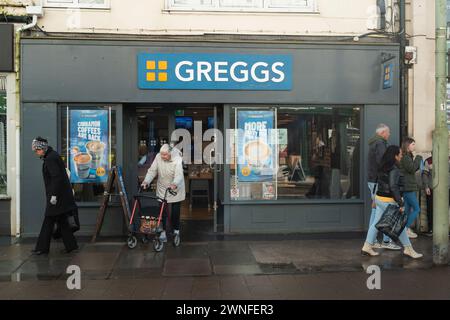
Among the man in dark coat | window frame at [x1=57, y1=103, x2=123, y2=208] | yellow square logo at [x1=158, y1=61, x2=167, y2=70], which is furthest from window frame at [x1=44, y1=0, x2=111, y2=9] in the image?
the man in dark coat

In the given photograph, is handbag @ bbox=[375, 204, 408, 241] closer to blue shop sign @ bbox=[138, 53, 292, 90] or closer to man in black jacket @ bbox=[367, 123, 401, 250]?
man in black jacket @ bbox=[367, 123, 401, 250]

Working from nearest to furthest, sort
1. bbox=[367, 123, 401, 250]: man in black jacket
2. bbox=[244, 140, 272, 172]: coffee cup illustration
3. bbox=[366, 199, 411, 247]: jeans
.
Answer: bbox=[366, 199, 411, 247]: jeans → bbox=[367, 123, 401, 250]: man in black jacket → bbox=[244, 140, 272, 172]: coffee cup illustration

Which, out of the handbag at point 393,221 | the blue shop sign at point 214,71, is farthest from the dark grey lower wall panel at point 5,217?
the handbag at point 393,221

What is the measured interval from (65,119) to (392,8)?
6629mm

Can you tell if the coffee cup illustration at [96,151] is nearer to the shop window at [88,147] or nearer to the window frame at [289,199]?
the shop window at [88,147]

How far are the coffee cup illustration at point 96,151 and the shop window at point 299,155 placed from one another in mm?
2472

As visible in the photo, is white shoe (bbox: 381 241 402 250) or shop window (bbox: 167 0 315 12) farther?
shop window (bbox: 167 0 315 12)

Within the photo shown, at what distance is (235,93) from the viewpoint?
→ 9195 millimetres

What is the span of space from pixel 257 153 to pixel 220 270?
10.7 ft

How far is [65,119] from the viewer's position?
30.0 feet

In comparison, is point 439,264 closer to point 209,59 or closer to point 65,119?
point 209,59

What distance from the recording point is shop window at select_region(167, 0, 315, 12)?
30.6ft

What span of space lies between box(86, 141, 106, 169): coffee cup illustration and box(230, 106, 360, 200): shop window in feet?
8.11

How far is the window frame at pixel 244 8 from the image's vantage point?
927 cm
